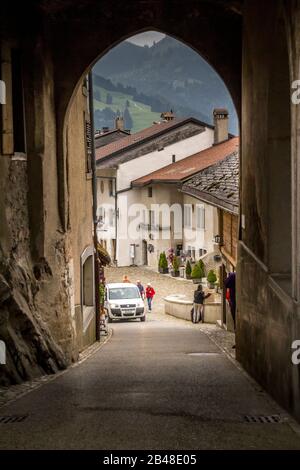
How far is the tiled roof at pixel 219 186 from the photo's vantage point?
18.3 metres

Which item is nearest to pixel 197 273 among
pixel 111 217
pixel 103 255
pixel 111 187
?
pixel 111 187

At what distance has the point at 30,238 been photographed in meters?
13.6

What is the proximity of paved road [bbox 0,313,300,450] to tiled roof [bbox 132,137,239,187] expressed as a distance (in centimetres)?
3265

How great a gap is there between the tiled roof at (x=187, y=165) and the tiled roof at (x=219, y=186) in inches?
808

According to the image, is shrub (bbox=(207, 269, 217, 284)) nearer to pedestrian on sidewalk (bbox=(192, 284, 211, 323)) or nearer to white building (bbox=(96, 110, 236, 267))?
pedestrian on sidewalk (bbox=(192, 284, 211, 323))

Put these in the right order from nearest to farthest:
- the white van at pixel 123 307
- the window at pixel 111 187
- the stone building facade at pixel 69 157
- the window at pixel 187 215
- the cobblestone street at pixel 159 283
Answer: the stone building facade at pixel 69 157 < the white van at pixel 123 307 < the cobblestone street at pixel 159 283 < the window at pixel 187 215 < the window at pixel 111 187

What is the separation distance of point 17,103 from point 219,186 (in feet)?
27.1

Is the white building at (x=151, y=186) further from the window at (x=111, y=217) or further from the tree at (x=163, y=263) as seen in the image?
the tree at (x=163, y=263)

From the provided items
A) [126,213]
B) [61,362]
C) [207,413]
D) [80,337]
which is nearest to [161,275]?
[126,213]

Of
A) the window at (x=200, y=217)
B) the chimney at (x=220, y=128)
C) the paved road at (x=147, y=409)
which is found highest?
the chimney at (x=220, y=128)

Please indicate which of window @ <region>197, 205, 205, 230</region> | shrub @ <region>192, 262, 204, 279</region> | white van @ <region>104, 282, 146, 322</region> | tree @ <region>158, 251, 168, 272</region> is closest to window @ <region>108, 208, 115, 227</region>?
tree @ <region>158, 251, 168, 272</region>

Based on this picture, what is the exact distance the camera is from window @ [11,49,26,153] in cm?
1337

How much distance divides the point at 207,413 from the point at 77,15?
8913mm

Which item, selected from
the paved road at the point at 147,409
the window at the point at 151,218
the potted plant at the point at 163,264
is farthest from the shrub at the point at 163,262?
the paved road at the point at 147,409
